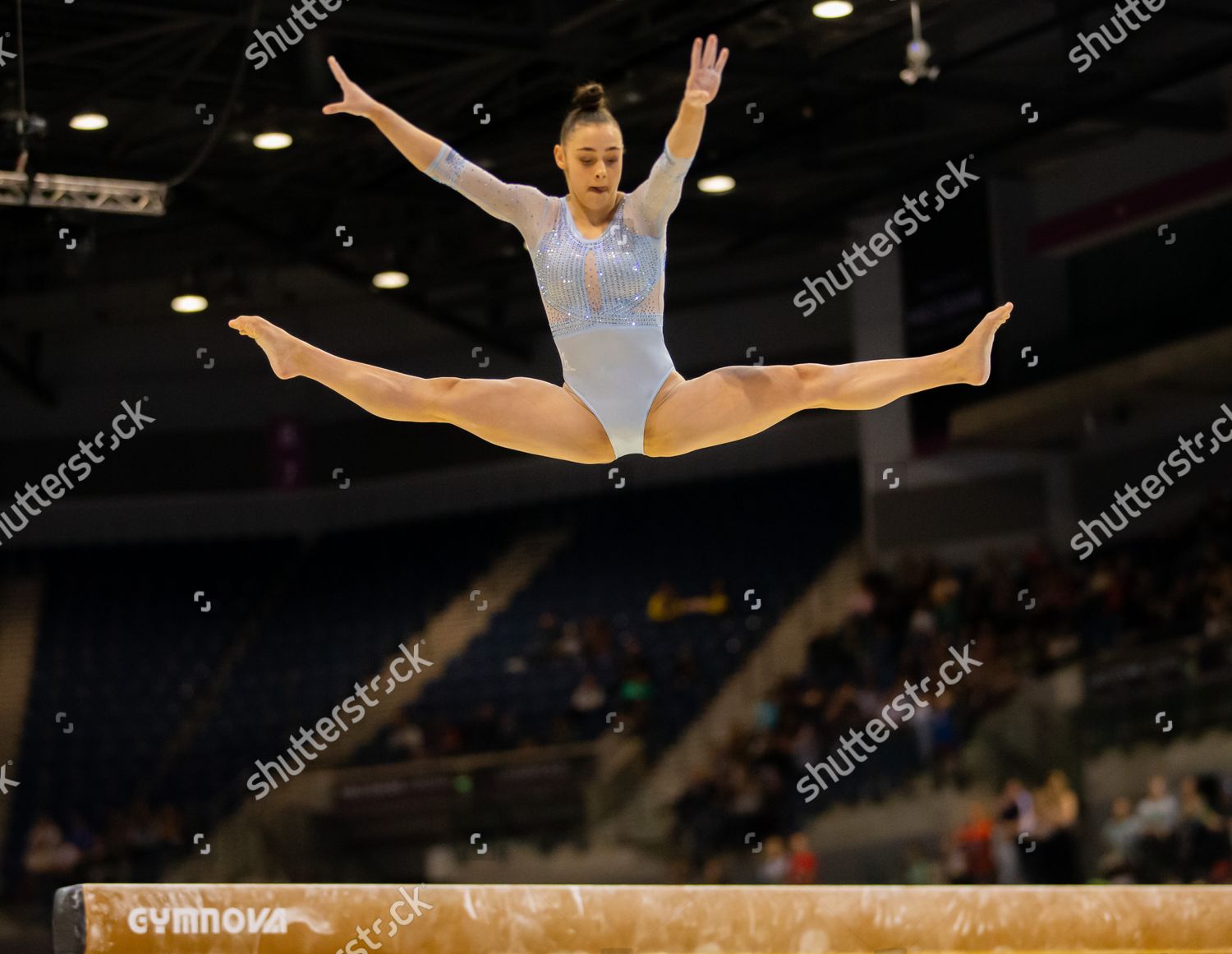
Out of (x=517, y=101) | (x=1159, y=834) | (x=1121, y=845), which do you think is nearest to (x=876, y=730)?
(x=1121, y=845)

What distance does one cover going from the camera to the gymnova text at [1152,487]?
16766mm

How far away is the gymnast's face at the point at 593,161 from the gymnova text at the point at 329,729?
12092 mm

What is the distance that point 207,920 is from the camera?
5.72m

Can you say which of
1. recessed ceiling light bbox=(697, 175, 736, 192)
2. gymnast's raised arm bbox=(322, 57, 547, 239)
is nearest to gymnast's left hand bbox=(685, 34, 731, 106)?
gymnast's raised arm bbox=(322, 57, 547, 239)

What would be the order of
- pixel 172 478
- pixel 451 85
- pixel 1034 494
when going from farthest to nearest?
1. pixel 172 478
2. pixel 1034 494
3. pixel 451 85

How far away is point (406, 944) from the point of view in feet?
18.9

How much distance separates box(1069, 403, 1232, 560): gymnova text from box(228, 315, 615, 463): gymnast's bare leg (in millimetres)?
11800

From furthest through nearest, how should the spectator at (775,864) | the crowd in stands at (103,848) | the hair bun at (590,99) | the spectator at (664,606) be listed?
the spectator at (664,606), the crowd in stands at (103,848), the spectator at (775,864), the hair bun at (590,99)

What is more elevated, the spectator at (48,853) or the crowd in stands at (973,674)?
the crowd in stands at (973,674)

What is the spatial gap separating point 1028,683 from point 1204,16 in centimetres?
588

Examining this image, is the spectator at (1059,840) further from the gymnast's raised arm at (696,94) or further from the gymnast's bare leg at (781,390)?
the gymnast's raised arm at (696,94)

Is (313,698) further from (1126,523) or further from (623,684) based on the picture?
(1126,523)

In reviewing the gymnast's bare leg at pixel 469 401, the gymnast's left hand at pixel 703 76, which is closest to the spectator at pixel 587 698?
the gymnast's bare leg at pixel 469 401

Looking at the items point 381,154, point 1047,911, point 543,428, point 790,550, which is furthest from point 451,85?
point 1047,911
